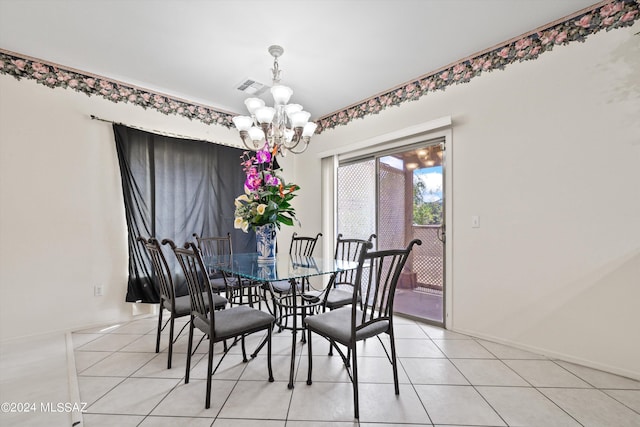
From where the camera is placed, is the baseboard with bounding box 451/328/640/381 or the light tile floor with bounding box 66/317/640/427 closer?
the light tile floor with bounding box 66/317/640/427

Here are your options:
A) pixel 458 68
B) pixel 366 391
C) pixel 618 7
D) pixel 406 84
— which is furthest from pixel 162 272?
pixel 618 7

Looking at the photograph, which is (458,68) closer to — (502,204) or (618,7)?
(618,7)

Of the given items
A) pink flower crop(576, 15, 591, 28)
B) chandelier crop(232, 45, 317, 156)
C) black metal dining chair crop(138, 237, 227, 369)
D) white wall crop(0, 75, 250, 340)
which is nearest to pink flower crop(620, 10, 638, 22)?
pink flower crop(576, 15, 591, 28)

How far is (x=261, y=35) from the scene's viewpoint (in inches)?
86.7

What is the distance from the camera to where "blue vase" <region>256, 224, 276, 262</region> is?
2.33 metres

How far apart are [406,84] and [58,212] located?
3.74m

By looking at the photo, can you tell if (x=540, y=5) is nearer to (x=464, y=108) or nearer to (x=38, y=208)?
(x=464, y=108)

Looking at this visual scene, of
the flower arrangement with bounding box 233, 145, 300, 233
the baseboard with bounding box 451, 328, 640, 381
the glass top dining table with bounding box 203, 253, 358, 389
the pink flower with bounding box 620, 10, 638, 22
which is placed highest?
the pink flower with bounding box 620, 10, 638, 22

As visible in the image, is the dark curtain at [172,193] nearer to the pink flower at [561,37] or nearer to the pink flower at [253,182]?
the pink flower at [253,182]

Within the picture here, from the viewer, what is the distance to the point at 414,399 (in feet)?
5.38

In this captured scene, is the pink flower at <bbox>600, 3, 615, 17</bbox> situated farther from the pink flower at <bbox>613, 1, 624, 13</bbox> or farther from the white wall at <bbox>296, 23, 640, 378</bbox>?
the white wall at <bbox>296, 23, 640, 378</bbox>

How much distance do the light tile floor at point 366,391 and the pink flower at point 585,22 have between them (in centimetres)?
249

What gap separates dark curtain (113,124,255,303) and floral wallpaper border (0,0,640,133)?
41cm

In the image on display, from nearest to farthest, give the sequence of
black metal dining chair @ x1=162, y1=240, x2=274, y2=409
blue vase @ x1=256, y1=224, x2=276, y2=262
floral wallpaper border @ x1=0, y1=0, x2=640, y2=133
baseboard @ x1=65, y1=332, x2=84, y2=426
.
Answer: baseboard @ x1=65, y1=332, x2=84, y2=426 < black metal dining chair @ x1=162, y1=240, x2=274, y2=409 < floral wallpaper border @ x1=0, y1=0, x2=640, y2=133 < blue vase @ x1=256, y1=224, x2=276, y2=262
